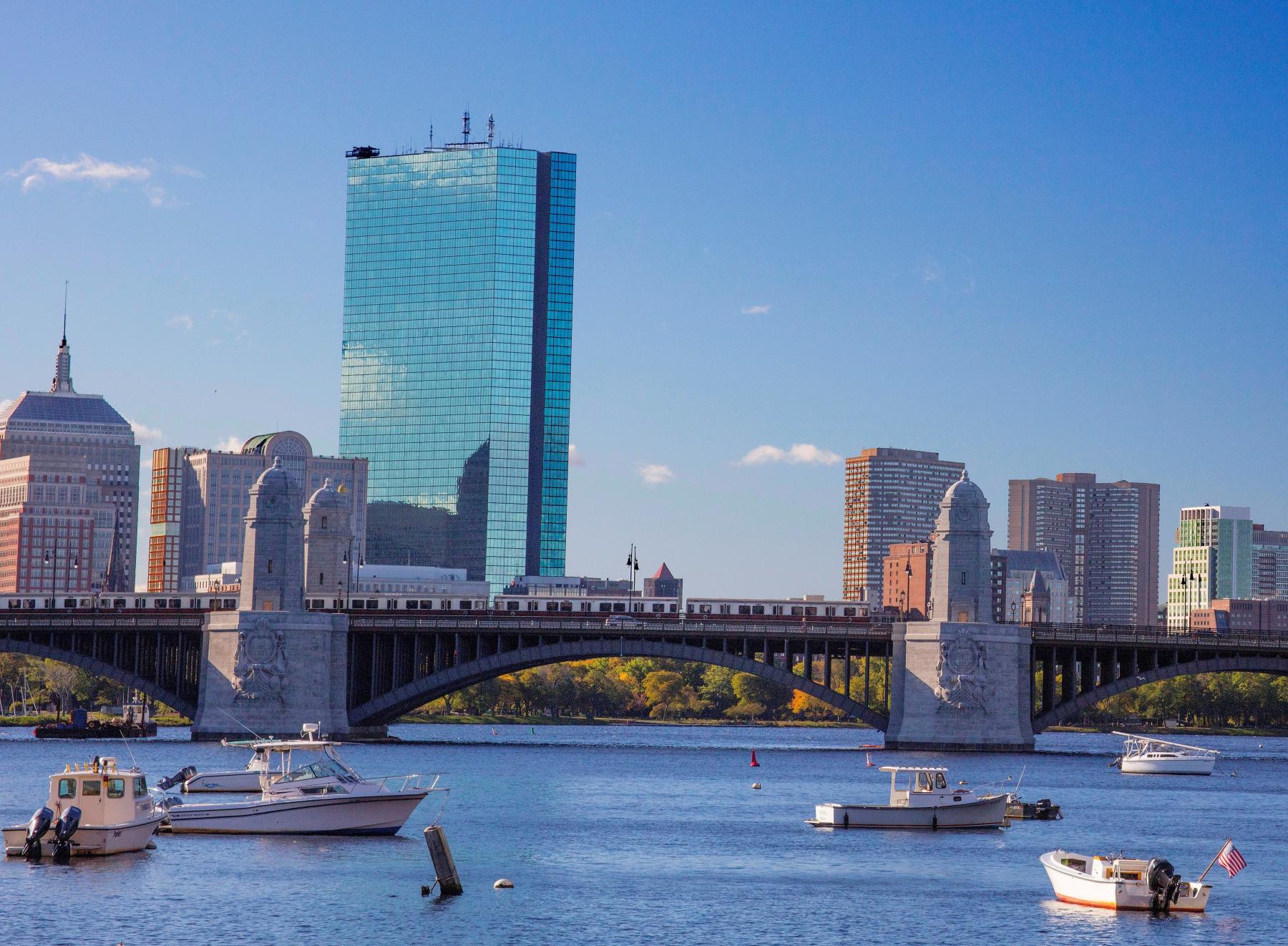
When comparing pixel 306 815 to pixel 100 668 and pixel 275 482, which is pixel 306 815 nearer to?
pixel 275 482

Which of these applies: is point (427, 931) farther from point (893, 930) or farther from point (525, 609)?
point (525, 609)

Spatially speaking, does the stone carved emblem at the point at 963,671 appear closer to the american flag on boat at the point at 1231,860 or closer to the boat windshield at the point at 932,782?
the boat windshield at the point at 932,782

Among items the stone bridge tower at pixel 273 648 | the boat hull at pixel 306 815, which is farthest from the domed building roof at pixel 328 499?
the boat hull at pixel 306 815

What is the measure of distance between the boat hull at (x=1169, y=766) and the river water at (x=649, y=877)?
2702cm

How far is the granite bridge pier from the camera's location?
525 ft

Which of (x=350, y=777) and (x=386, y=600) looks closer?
(x=350, y=777)

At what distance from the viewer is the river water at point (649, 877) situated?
69125 mm

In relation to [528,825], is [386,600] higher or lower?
higher

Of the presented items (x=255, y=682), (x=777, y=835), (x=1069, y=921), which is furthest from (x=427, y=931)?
(x=255, y=682)

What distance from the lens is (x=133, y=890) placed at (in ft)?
244

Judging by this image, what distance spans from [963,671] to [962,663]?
0.59 meters

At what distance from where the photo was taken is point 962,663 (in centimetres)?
15950

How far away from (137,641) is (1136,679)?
77.3 meters

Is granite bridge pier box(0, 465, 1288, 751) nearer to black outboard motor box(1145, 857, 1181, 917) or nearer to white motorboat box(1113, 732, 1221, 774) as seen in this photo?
white motorboat box(1113, 732, 1221, 774)
